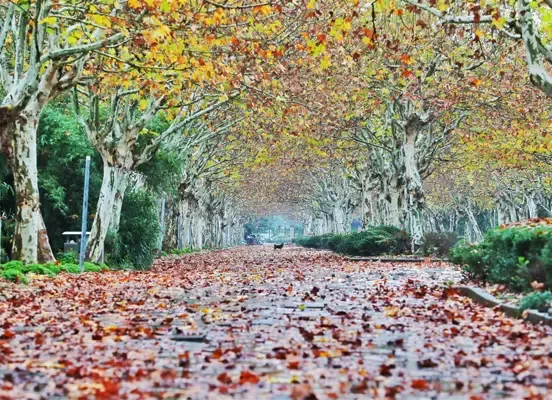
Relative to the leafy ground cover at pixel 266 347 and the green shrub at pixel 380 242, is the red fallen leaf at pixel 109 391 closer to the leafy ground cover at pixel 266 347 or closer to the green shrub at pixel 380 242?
the leafy ground cover at pixel 266 347

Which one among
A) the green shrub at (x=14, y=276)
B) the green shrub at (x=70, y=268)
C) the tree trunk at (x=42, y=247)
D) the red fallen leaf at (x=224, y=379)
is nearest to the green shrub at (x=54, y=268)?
the green shrub at (x=70, y=268)

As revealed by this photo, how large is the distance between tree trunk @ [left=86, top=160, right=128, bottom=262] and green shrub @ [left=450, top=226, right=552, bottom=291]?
37.5ft

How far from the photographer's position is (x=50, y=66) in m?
16.7

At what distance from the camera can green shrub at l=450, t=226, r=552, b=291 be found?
10.8 m

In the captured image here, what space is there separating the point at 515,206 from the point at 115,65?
46.0 metres

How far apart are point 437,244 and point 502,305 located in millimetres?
19976

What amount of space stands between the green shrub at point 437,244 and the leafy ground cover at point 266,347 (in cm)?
1671

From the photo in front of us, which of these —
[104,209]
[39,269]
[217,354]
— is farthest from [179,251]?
[217,354]

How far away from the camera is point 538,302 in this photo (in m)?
9.24

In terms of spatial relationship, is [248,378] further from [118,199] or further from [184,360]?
[118,199]

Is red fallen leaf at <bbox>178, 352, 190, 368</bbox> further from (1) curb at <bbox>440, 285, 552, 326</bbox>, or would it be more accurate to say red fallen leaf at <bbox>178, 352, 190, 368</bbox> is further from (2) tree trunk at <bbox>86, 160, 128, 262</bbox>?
(2) tree trunk at <bbox>86, 160, 128, 262</bbox>

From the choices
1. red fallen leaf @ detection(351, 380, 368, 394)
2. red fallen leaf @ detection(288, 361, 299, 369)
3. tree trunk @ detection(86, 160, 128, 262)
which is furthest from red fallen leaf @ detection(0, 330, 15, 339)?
tree trunk @ detection(86, 160, 128, 262)

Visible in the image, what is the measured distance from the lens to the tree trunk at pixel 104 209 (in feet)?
72.0

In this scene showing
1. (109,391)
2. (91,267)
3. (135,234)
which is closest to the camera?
(109,391)
